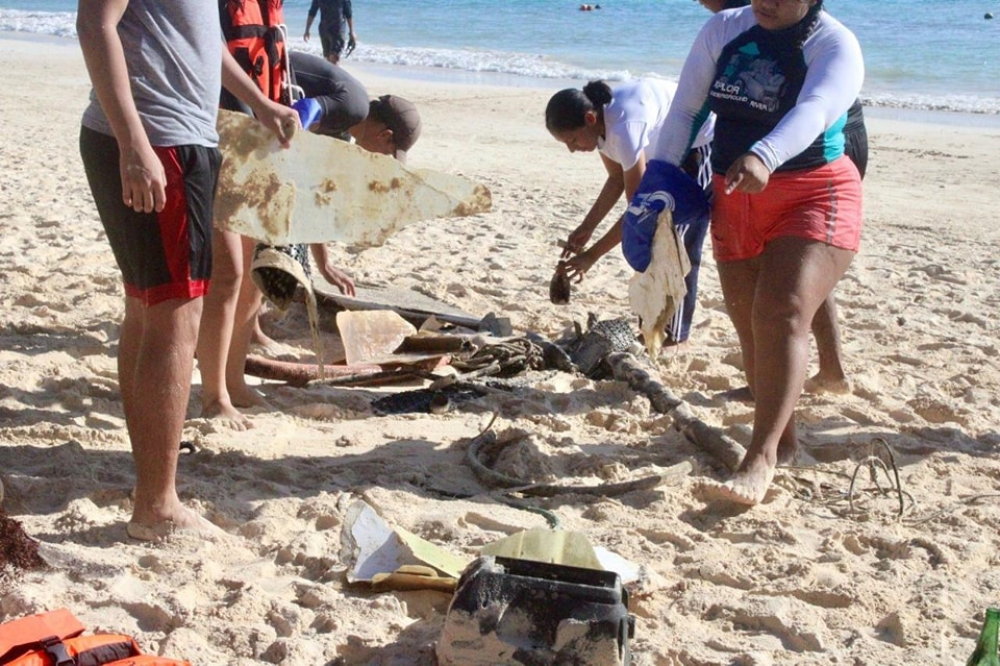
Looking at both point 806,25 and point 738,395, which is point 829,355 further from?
point 806,25

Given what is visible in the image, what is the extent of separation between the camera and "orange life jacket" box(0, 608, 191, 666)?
2234mm

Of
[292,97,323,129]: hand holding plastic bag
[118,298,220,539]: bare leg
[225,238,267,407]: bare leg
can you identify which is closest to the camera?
[118,298,220,539]: bare leg

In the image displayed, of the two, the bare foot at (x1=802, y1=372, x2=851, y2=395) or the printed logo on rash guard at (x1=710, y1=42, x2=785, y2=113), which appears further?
the bare foot at (x1=802, y1=372, x2=851, y2=395)

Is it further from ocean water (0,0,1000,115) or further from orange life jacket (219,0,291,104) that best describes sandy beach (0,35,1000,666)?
ocean water (0,0,1000,115)

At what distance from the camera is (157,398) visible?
120 inches

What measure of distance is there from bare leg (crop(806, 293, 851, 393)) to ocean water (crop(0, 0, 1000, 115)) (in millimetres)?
12395

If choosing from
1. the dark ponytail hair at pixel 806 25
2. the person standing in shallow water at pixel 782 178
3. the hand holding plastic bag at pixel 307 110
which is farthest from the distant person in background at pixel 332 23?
the dark ponytail hair at pixel 806 25

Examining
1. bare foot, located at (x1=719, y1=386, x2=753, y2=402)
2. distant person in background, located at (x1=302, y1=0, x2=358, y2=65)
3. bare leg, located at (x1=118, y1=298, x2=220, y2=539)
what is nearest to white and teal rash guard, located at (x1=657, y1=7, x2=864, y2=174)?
bare foot, located at (x1=719, y1=386, x2=753, y2=402)

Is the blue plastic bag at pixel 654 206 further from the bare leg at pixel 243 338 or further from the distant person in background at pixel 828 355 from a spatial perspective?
the bare leg at pixel 243 338

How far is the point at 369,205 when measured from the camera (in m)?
4.09

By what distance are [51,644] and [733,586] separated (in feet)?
5.68

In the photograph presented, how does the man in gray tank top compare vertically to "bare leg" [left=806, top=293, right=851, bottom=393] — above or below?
above

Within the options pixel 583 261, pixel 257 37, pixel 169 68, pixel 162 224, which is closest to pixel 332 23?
pixel 583 261

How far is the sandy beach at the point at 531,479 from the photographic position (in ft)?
9.20
